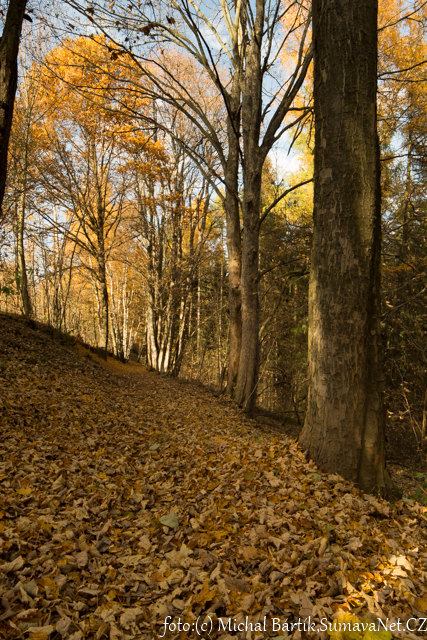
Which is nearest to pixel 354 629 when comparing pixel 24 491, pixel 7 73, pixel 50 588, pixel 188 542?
pixel 188 542

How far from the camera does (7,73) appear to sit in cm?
493

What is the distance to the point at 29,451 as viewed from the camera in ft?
13.2

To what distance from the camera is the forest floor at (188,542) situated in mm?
2066

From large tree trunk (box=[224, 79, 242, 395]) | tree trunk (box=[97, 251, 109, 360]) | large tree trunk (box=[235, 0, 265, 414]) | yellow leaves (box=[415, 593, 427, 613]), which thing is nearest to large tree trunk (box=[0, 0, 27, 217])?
large tree trunk (box=[235, 0, 265, 414])

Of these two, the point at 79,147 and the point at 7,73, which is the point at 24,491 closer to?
the point at 7,73

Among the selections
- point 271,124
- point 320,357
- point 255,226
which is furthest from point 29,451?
point 271,124

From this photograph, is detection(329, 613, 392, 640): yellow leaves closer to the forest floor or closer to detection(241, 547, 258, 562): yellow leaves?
the forest floor

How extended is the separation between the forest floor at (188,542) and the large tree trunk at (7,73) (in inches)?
137

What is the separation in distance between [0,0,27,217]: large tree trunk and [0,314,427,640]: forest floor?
11.4ft

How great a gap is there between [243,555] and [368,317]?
228cm

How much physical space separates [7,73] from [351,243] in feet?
16.3

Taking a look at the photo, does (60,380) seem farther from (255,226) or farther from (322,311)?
(322,311)

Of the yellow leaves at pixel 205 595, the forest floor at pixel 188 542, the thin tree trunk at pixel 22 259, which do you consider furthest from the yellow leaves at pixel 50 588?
the thin tree trunk at pixel 22 259

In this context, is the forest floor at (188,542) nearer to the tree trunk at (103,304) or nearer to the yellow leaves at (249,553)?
the yellow leaves at (249,553)
